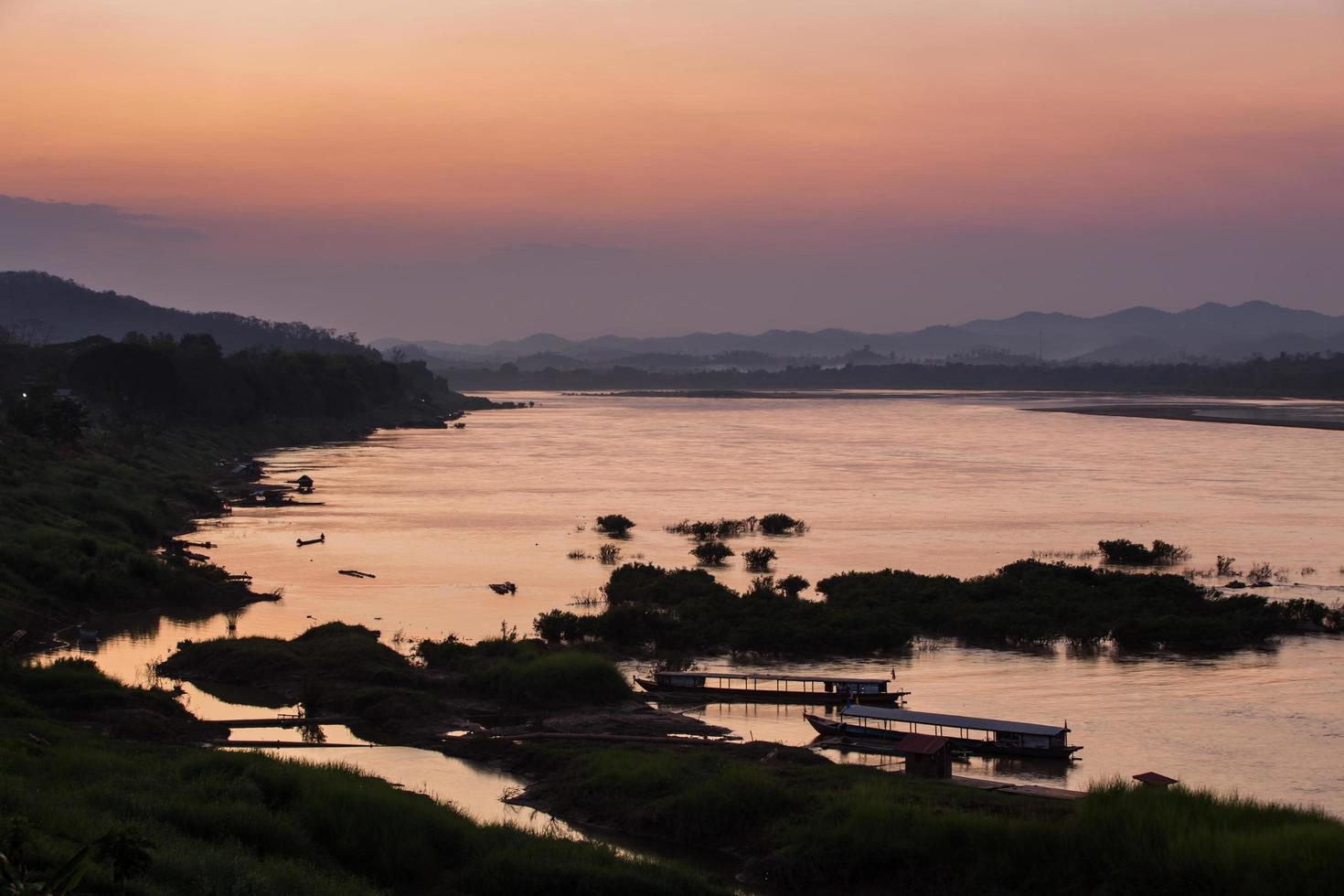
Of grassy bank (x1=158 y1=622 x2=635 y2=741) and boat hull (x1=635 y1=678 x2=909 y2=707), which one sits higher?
grassy bank (x1=158 y1=622 x2=635 y2=741)

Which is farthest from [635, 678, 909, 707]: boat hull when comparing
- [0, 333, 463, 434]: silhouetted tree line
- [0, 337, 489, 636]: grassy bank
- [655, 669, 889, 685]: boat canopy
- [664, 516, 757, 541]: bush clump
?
[0, 333, 463, 434]: silhouetted tree line

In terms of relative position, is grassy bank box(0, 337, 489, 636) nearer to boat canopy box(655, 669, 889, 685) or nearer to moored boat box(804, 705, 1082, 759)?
boat canopy box(655, 669, 889, 685)

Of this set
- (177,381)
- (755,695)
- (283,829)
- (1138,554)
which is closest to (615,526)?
(1138,554)

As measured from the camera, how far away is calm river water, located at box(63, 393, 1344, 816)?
66.7 ft

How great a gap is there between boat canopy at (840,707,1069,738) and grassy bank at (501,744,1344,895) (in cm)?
185

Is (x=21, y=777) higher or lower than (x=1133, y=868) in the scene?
higher

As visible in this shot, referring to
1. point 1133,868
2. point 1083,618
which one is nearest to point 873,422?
point 1083,618

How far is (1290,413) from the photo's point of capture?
351 ft

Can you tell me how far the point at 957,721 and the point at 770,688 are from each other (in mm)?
4270

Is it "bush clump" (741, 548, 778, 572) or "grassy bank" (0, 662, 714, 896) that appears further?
"bush clump" (741, 548, 778, 572)

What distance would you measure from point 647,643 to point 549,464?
4029cm

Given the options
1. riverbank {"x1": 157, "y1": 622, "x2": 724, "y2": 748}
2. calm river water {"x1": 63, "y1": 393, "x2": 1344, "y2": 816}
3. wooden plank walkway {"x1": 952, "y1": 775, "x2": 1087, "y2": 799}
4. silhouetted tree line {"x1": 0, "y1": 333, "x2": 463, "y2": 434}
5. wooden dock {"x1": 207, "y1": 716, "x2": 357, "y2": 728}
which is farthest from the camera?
silhouetted tree line {"x1": 0, "y1": 333, "x2": 463, "y2": 434}

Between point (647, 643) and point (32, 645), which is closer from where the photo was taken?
point (32, 645)

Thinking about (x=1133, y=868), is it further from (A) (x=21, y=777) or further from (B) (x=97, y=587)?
(B) (x=97, y=587)
